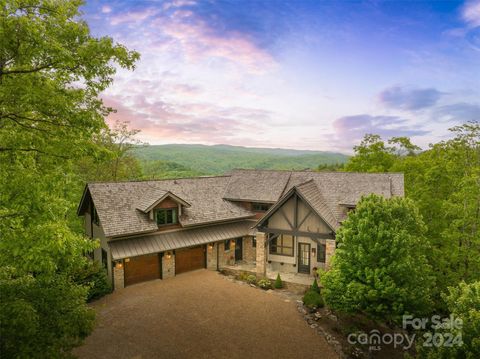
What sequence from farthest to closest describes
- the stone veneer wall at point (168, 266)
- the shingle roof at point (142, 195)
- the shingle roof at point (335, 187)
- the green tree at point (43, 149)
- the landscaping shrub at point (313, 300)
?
1. the shingle roof at point (335, 187)
2. the stone veneer wall at point (168, 266)
3. the shingle roof at point (142, 195)
4. the landscaping shrub at point (313, 300)
5. the green tree at point (43, 149)

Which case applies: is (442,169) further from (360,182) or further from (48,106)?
(48,106)

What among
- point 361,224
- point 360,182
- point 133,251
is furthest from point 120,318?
point 360,182

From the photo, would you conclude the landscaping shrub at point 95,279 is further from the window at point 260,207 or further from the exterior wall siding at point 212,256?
the window at point 260,207

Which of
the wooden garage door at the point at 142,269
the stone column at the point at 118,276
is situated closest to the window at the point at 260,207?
the wooden garage door at the point at 142,269

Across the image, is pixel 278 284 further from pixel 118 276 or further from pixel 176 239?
pixel 118 276

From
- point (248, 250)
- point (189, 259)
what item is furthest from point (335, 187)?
point (189, 259)
